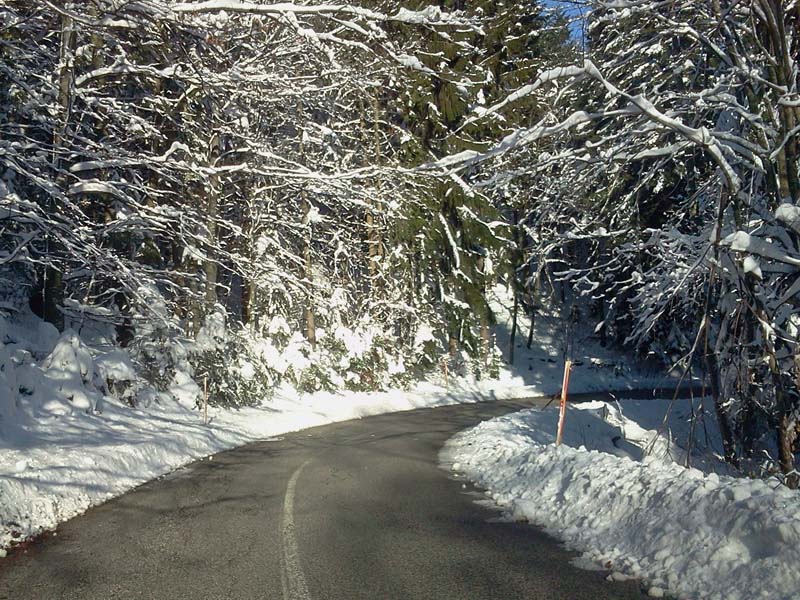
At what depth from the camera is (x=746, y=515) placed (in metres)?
5.63

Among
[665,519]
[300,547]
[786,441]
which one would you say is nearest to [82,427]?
[300,547]

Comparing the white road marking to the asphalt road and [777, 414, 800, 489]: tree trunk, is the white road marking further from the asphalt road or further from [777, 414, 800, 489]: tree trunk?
[777, 414, 800, 489]: tree trunk

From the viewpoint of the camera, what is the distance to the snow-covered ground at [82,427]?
28.4 feet

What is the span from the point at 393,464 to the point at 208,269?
Answer: 38.5 feet

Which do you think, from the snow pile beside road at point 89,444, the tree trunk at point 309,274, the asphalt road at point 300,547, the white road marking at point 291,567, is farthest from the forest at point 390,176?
the white road marking at point 291,567

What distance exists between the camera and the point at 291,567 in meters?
6.17

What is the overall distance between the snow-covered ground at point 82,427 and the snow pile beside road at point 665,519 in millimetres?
5492

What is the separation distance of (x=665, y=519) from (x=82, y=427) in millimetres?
10562

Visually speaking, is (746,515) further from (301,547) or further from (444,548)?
(301,547)

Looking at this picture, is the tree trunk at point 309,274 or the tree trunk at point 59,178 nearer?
the tree trunk at point 59,178

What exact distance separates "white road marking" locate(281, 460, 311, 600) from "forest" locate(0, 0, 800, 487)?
3.63 metres

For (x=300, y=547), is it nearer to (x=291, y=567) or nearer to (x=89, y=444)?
(x=291, y=567)

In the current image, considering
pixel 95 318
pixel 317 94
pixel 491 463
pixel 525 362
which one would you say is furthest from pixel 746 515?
pixel 525 362

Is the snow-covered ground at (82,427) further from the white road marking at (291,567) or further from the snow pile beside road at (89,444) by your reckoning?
the white road marking at (291,567)
